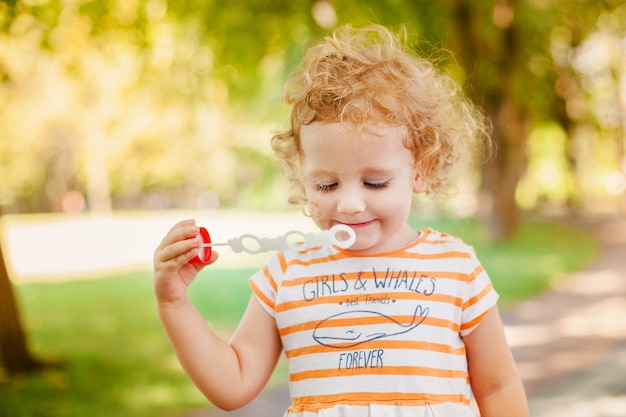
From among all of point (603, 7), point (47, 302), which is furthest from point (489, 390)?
point (603, 7)

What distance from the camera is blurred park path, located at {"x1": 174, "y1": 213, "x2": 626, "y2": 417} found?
4.40m

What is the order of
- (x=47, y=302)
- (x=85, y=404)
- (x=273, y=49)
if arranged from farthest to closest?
(x=273, y=49), (x=47, y=302), (x=85, y=404)

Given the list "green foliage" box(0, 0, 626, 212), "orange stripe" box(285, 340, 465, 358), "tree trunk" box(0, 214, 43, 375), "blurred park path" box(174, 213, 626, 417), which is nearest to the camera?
"orange stripe" box(285, 340, 465, 358)

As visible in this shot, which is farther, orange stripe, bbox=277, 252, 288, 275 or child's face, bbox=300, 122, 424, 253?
orange stripe, bbox=277, 252, 288, 275

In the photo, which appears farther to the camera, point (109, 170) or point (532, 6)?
point (109, 170)

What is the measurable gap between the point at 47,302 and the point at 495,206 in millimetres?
7847

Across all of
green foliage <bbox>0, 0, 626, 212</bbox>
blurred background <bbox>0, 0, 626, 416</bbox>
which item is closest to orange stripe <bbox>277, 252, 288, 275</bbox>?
green foliage <bbox>0, 0, 626, 212</bbox>

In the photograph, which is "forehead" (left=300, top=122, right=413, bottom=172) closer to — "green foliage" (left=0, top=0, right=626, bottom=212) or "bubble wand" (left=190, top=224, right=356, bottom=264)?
"bubble wand" (left=190, top=224, right=356, bottom=264)

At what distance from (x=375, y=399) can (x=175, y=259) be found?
0.52 m

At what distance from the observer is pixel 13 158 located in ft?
111

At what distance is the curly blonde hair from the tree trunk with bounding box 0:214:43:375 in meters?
4.25

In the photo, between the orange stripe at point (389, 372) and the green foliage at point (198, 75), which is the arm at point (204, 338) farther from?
the green foliage at point (198, 75)

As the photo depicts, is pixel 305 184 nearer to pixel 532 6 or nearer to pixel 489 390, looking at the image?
pixel 489 390

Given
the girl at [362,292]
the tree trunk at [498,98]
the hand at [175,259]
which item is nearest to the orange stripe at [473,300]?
the girl at [362,292]
